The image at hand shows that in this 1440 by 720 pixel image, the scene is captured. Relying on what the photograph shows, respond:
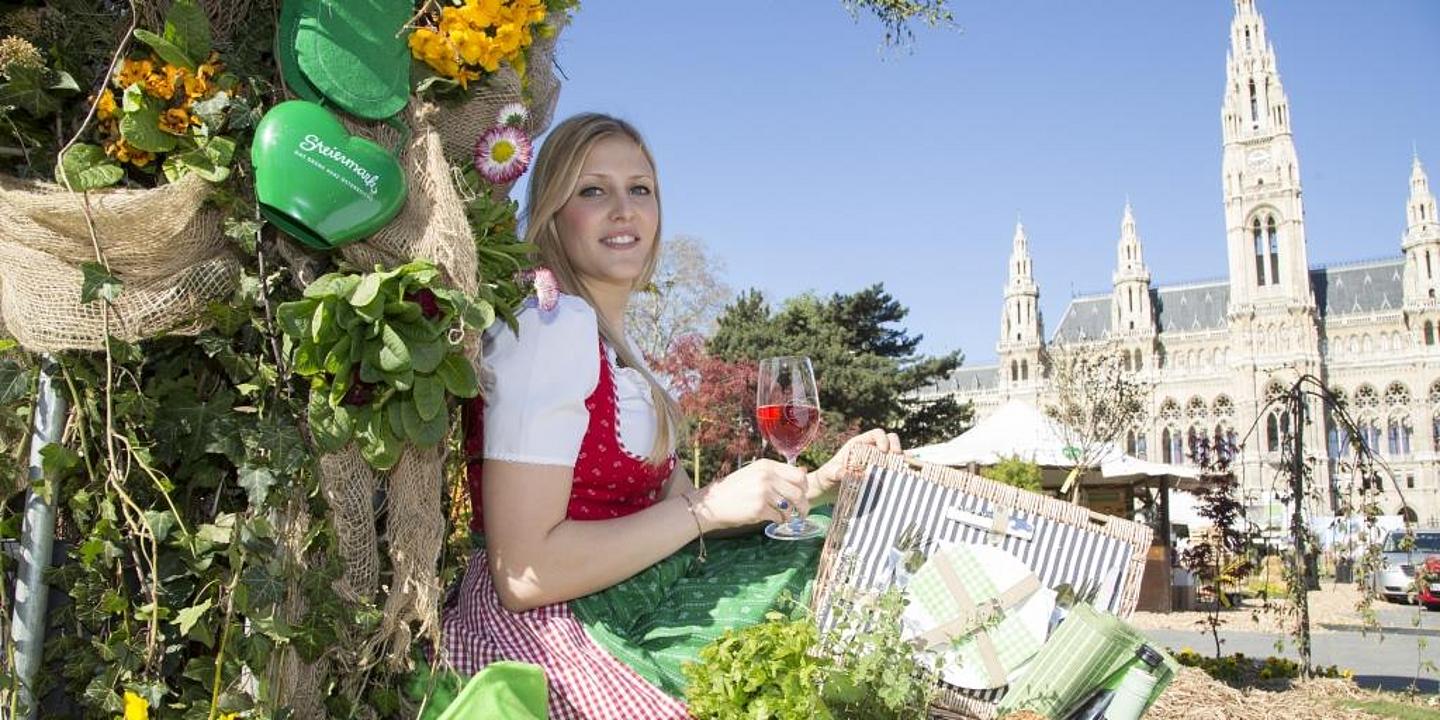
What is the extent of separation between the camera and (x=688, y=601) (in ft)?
6.24

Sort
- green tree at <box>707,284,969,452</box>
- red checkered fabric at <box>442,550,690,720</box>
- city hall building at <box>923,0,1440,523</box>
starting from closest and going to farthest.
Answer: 1. red checkered fabric at <box>442,550,690,720</box>
2. green tree at <box>707,284,969,452</box>
3. city hall building at <box>923,0,1440,523</box>

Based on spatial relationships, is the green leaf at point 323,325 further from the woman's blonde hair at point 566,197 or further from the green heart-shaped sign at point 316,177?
the woman's blonde hair at point 566,197

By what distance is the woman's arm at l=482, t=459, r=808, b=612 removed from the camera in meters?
1.73

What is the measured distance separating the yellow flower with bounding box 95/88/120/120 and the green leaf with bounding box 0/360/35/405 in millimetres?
400

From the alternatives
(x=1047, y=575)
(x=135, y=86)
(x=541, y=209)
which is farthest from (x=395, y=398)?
(x=1047, y=575)

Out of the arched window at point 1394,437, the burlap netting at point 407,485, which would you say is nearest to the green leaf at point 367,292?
the burlap netting at point 407,485

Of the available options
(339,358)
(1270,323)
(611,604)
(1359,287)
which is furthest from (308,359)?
(1359,287)

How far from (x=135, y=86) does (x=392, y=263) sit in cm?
45

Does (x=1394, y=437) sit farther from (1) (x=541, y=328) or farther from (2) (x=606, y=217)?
(1) (x=541, y=328)

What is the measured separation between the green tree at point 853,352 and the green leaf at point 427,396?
2697 centimetres

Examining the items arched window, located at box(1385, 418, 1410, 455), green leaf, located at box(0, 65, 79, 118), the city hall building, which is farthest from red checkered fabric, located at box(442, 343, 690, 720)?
arched window, located at box(1385, 418, 1410, 455)

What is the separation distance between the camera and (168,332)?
1.51 m

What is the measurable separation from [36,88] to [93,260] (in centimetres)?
31

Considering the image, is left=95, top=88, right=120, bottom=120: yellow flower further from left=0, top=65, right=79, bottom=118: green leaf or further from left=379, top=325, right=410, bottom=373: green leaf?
left=379, top=325, right=410, bottom=373: green leaf
